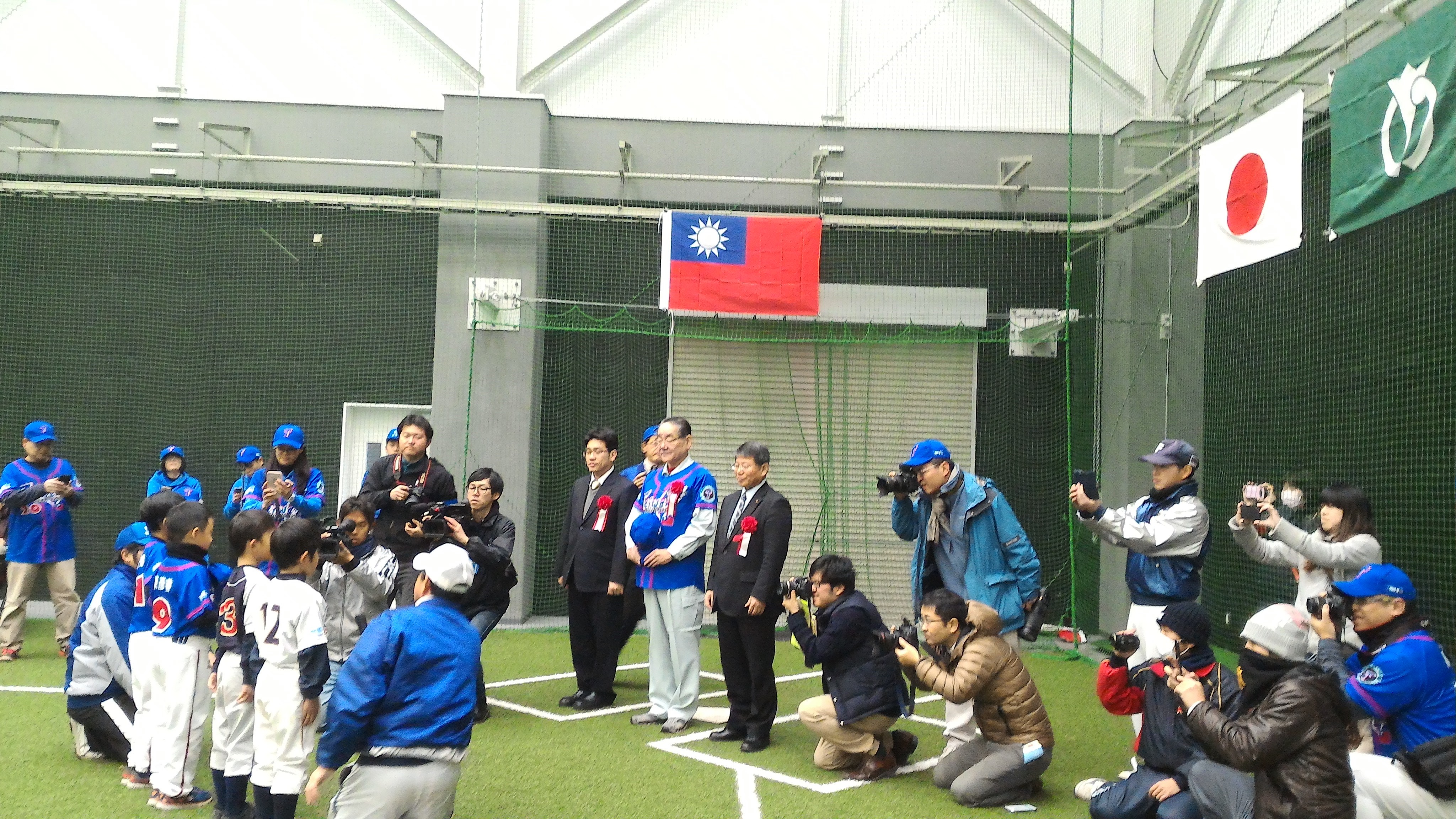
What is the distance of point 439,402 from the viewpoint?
10.2m

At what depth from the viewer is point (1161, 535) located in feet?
17.1

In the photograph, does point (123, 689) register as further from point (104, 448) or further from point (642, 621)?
point (104, 448)

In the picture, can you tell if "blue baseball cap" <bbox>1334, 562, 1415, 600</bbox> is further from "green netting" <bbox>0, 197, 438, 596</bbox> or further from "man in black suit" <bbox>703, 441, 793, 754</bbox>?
"green netting" <bbox>0, 197, 438, 596</bbox>

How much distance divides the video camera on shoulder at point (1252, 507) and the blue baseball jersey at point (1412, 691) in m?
1.17

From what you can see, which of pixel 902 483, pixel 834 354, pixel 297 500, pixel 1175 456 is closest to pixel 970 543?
pixel 902 483

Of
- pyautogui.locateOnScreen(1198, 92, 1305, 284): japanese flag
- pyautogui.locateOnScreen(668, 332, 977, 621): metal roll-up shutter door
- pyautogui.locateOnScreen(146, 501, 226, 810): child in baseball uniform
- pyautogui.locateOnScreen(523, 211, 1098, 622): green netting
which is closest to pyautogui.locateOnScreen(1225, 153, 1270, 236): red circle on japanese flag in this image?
pyautogui.locateOnScreen(1198, 92, 1305, 284): japanese flag

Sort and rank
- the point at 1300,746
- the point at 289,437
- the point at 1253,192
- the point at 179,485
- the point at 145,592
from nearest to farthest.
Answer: the point at 1300,746, the point at 145,592, the point at 1253,192, the point at 289,437, the point at 179,485

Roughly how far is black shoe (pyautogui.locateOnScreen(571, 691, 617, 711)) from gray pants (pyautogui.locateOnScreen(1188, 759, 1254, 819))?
3.63m

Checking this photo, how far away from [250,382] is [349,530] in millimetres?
6171

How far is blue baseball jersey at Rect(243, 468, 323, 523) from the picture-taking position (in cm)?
721

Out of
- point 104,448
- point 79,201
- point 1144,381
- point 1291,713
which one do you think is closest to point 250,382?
point 104,448

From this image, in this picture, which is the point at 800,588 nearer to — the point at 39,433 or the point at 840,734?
the point at 840,734

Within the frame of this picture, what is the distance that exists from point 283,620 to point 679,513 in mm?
2730

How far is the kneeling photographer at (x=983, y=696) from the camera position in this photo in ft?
16.3
